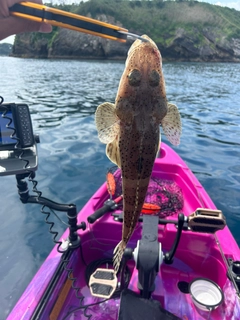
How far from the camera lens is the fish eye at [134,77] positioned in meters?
2.80

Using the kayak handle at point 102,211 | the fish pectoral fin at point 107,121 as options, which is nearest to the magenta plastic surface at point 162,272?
the kayak handle at point 102,211

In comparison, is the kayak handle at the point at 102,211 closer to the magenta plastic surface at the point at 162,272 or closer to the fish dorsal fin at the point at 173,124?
the magenta plastic surface at the point at 162,272

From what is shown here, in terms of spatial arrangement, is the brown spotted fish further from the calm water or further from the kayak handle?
the calm water

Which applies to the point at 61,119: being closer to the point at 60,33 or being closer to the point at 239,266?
the point at 239,266

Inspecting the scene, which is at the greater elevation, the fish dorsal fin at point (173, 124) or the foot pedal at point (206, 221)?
the fish dorsal fin at point (173, 124)

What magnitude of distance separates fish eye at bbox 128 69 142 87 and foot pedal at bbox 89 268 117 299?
8.86 feet

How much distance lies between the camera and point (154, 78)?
2809 mm

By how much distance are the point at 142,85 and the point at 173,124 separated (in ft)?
2.03

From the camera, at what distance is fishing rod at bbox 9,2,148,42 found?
2914 millimetres

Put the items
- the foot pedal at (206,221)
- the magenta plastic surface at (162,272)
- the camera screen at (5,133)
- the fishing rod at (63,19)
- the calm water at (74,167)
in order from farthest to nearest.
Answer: the calm water at (74,167), the magenta plastic surface at (162,272), the foot pedal at (206,221), the camera screen at (5,133), the fishing rod at (63,19)

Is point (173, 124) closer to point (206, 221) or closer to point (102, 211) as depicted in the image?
point (206, 221)

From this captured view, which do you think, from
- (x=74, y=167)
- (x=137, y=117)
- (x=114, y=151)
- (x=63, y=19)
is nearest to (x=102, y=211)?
(x=114, y=151)

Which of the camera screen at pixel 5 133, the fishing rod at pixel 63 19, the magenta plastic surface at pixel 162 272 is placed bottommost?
the magenta plastic surface at pixel 162 272

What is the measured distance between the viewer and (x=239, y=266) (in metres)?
3.59
